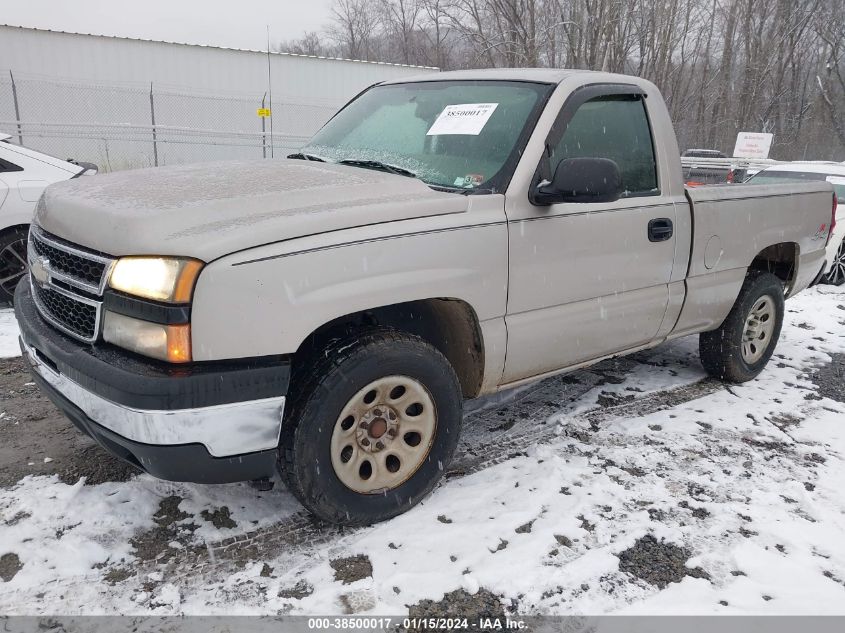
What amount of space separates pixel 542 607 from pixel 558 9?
82.3 feet

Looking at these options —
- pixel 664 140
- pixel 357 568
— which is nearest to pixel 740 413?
pixel 664 140

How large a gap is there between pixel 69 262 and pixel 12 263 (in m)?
4.10

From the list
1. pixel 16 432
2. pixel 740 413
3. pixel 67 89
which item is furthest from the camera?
pixel 67 89

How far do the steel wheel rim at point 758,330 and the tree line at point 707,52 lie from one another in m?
19.8

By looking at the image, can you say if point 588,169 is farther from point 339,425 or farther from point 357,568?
point 357,568

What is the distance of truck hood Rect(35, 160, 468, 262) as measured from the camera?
7.20 ft

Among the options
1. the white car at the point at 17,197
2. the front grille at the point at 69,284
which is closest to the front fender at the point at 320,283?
the front grille at the point at 69,284

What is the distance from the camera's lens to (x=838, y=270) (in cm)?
845

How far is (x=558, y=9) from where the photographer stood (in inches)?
934

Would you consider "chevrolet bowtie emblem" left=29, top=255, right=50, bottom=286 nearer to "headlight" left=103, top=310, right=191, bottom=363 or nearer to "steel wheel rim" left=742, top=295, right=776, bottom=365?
"headlight" left=103, top=310, right=191, bottom=363

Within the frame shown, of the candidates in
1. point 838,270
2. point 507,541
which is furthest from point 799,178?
point 507,541

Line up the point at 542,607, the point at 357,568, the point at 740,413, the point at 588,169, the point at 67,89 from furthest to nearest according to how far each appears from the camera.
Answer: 1. the point at 67,89
2. the point at 740,413
3. the point at 588,169
4. the point at 357,568
5. the point at 542,607

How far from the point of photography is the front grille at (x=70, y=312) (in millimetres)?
2355

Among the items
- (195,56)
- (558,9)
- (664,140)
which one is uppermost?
(558,9)
